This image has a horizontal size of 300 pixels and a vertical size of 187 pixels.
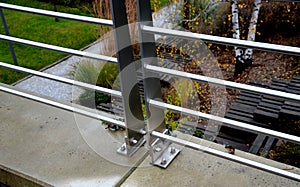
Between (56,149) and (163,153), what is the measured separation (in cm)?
43

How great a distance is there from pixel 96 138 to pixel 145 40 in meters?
0.53

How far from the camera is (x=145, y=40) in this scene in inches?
51.9

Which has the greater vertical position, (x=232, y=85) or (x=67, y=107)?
(x=232, y=85)

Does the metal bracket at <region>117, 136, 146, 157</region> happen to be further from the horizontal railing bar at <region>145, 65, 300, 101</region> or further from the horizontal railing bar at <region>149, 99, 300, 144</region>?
the horizontal railing bar at <region>145, 65, 300, 101</region>

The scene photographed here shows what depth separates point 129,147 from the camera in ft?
5.05

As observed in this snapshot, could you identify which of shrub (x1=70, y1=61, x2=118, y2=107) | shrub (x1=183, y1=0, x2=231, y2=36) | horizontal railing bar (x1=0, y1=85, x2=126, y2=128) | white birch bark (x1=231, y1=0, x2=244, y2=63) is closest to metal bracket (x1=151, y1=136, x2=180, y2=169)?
horizontal railing bar (x1=0, y1=85, x2=126, y2=128)

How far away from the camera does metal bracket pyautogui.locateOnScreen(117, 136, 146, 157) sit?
1534 mm

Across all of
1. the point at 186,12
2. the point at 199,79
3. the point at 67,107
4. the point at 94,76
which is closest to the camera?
the point at 199,79

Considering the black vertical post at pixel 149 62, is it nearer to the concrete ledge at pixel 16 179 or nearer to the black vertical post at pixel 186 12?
the concrete ledge at pixel 16 179

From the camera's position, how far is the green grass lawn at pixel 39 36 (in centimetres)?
A: 568

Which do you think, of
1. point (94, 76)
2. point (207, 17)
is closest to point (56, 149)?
point (94, 76)

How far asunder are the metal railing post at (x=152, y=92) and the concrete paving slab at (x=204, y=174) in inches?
1.5

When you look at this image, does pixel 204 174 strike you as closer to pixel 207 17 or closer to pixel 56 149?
pixel 56 149

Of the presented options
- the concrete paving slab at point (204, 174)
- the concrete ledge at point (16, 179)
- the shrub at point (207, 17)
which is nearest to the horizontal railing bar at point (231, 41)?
the concrete paving slab at point (204, 174)
